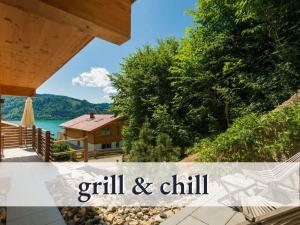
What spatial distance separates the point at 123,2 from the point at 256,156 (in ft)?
11.8

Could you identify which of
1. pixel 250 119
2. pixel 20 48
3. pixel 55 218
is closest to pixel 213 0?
pixel 250 119

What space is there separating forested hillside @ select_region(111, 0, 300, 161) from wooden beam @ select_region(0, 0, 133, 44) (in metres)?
3.54

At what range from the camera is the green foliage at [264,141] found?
402cm

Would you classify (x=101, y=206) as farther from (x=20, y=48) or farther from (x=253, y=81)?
(x=253, y=81)

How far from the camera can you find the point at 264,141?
4176 millimetres

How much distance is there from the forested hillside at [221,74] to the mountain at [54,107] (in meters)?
46.1

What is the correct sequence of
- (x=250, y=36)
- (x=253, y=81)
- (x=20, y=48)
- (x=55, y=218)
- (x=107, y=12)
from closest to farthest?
(x=107, y=12), (x=20, y=48), (x=55, y=218), (x=253, y=81), (x=250, y=36)

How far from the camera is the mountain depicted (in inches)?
2226

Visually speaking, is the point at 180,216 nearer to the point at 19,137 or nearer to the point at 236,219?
the point at 236,219

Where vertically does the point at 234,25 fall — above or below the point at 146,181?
above

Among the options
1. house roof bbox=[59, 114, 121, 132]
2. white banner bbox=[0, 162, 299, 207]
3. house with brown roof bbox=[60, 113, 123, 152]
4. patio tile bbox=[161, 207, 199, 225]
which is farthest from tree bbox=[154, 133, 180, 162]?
house with brown roof bbox=[60, 113, 123, 152]

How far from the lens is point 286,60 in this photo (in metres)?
5.95

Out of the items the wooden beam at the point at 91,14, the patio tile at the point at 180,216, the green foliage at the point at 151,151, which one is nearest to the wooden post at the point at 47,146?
the green foliage at the point at 151,151

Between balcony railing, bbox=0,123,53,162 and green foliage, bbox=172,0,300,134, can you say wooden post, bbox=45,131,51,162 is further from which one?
green foliage, bbox=172,0,300,134
